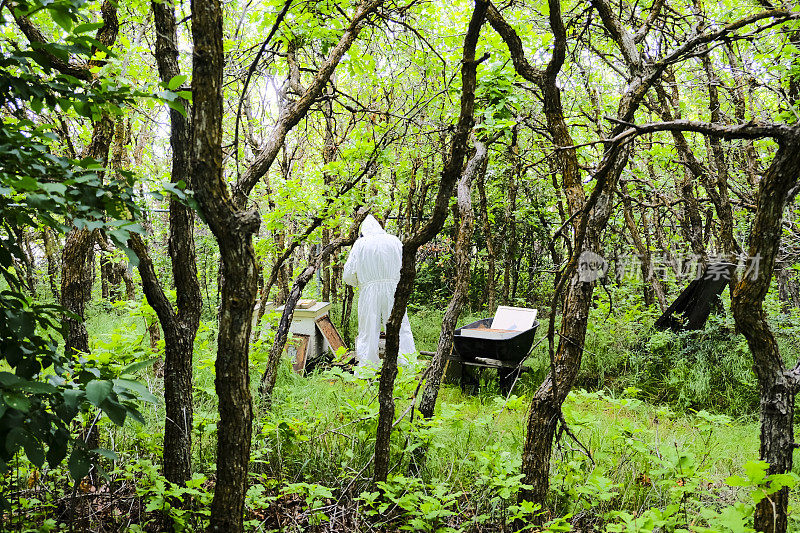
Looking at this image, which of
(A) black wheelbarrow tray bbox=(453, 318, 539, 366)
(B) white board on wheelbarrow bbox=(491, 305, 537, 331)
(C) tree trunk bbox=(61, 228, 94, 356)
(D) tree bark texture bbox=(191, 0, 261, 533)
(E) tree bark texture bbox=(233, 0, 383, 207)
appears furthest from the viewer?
(B) white board on wheelbarrow bbox=(491, 305, 537, 331)

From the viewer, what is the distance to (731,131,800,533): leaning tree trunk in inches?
80.6

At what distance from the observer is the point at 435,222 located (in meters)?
2.48

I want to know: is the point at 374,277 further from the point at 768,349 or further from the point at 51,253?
the point at 768,349

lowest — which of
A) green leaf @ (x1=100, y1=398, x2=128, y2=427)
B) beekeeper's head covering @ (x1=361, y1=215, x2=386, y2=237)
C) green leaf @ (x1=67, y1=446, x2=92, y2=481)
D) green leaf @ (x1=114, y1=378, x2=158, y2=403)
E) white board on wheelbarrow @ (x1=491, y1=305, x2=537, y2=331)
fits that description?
white board on wheelbarrow @ (x1=491, y1=305, x2=537, y2=331)

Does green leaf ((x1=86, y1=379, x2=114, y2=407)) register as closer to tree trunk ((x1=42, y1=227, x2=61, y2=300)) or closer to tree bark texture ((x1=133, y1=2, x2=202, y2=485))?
tree bark texture ((x1=133, y1=2, x2=202, y2=485))

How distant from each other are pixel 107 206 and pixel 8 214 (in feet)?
1.41

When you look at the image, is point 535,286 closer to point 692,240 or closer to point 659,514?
point 692,240

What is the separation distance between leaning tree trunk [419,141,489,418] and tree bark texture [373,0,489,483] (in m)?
1.00

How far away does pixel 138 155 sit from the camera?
26.8ft

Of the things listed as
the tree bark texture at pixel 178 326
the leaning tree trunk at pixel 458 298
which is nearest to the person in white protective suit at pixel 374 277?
the leaning tree trunk at pixel 458 298

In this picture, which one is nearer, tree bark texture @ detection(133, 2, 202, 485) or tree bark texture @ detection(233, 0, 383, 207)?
tree bark texture @ detection(133, 2, 202, 485)

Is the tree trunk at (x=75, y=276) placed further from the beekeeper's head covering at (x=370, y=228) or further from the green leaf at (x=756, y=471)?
the beekeeper's head covering at (x=370, y=228)

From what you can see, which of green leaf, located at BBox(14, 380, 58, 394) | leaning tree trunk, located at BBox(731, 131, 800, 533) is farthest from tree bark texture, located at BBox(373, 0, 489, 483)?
green leaf, located at BBox(14, 380, 58, 394)

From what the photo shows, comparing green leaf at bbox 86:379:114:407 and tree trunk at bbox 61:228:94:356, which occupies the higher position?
tree trunk at bbox 61:228:94:356
